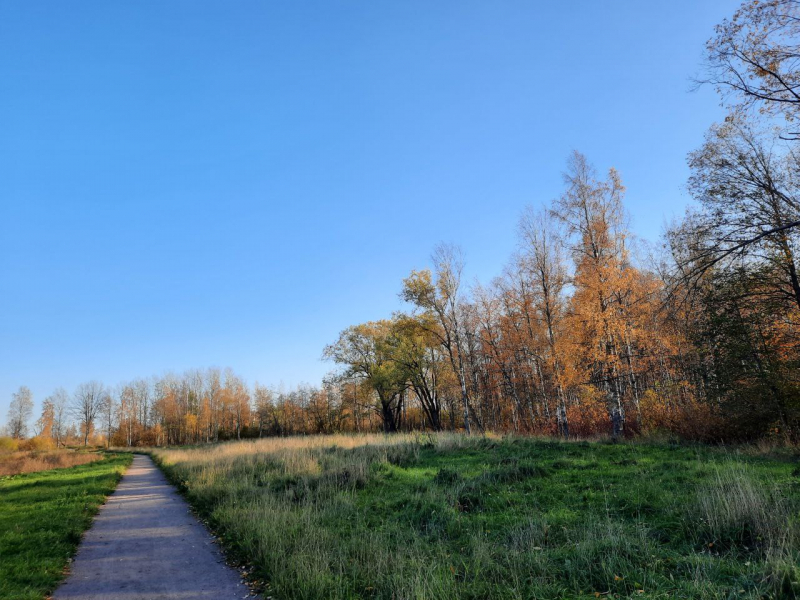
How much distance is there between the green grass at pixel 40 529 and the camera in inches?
231

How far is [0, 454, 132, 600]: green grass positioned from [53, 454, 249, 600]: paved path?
286mm

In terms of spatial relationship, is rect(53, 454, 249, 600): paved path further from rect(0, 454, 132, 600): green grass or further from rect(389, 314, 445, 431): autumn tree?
rect(389, 314, 445, 431): autumn tree

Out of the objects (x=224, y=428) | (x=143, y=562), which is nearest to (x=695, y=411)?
(x=143, y=562)

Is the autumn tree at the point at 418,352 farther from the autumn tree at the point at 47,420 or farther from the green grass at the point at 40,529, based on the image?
the autumn tree at the point at 47,420

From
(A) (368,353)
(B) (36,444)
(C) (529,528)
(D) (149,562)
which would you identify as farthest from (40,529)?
(B) (36,444)

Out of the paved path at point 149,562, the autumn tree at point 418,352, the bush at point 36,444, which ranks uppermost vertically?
the autumn tree at point 418,352

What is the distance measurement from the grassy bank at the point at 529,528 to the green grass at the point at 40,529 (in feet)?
8.59

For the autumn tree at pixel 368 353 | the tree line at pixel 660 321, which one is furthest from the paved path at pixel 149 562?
the autumn tree at pixel 368 353

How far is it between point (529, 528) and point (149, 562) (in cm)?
642

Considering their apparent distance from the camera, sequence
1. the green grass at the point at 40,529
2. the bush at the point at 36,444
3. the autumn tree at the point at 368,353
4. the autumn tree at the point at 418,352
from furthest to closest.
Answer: the bush at the point at 36,444
the autumn tree at the point at 368,353
the autumn tree at the point at 418,352
the green grass at the point at 40,529

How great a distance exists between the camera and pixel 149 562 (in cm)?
677

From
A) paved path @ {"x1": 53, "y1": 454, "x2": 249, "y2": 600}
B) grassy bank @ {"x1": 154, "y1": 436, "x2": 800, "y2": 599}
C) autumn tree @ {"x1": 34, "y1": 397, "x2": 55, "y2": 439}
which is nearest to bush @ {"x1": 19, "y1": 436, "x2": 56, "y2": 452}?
autumn tree @ {"x1": 34, "y1": 397, "x2": 55, "y2": 439}

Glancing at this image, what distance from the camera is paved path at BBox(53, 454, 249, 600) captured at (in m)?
5.51

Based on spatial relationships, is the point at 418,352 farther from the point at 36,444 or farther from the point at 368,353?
the point at 36,444
